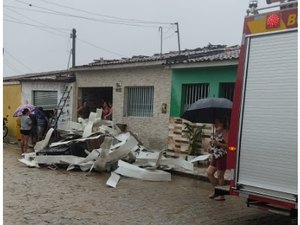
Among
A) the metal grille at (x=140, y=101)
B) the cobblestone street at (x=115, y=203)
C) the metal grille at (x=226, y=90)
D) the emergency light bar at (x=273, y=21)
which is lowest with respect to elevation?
the cobblestone street at (x=115, y=203)

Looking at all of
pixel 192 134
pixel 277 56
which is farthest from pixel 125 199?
pixel 192 134

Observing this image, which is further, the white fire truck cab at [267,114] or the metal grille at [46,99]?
the metal grille at [46,99]

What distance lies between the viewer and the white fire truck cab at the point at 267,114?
4941mm

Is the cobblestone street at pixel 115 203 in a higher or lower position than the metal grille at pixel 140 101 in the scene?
lower

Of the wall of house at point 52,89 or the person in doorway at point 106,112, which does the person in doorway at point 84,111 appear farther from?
the person in doorway at point 106,112

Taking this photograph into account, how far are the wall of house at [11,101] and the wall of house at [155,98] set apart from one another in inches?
228

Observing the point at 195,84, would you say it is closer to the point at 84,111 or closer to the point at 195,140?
the point at 195,140

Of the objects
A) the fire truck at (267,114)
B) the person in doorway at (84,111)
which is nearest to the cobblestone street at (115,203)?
the fire truck at (267,114)

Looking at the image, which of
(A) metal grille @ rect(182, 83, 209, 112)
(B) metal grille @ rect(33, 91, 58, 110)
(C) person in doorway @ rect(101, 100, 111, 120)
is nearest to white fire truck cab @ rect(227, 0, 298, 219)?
(A) metal grille @ rect(182, 83, 209, 112)

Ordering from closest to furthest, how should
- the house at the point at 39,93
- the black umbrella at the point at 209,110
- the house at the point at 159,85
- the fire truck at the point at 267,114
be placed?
the fire truck at the point at 267,114 < the black umbrella at the point at 209,110 < the house at the point at 159,85 < the house at the point at 39,93

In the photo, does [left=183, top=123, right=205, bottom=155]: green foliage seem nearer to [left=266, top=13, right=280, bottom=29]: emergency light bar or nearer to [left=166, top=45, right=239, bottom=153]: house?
[left=166, top=45, right=239, bottom=153]: house

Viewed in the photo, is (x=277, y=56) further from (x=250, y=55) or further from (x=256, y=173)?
(x=256, y=173)

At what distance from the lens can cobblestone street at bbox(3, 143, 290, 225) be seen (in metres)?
6.38

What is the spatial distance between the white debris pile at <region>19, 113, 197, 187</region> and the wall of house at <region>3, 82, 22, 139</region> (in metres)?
8.10
